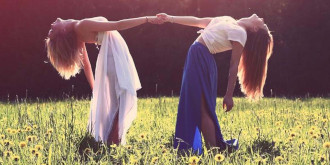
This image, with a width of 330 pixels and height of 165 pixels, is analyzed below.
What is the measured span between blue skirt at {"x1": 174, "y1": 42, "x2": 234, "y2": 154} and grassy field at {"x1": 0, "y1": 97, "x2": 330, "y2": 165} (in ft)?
0.55

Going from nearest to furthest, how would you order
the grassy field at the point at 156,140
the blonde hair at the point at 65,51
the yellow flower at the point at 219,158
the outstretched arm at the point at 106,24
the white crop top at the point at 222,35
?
the yellow flower at the point at 219,158, the grassy field at the point at 156,140, the white crop top at the point at 222,35, the outstretched arm at the point at 106,24, the blonde hair at the point at 65,51

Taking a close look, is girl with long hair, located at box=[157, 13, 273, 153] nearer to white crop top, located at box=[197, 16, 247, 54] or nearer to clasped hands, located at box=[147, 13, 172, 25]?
white crop top, located at box=[197, 16, 247, 54]

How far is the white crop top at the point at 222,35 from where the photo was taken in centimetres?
409

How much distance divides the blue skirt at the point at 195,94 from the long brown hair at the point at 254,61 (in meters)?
0.33

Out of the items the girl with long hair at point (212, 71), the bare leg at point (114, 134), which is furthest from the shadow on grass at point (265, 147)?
the bare leg at point (114, 134)

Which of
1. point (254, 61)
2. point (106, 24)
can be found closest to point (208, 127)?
point (254, 61)

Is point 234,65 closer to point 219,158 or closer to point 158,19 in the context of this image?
point 158,19

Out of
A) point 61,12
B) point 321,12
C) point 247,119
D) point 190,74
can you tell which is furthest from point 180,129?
point 321,12

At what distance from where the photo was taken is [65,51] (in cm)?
478

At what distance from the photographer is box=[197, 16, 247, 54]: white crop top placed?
161 inches

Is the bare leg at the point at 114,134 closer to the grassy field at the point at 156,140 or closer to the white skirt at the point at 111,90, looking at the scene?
the white skirt at the point at 111,90

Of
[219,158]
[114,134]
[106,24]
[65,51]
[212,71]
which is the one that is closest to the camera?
[219,158]

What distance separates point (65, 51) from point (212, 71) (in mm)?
1476

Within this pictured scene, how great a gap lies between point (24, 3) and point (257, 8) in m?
6.03
